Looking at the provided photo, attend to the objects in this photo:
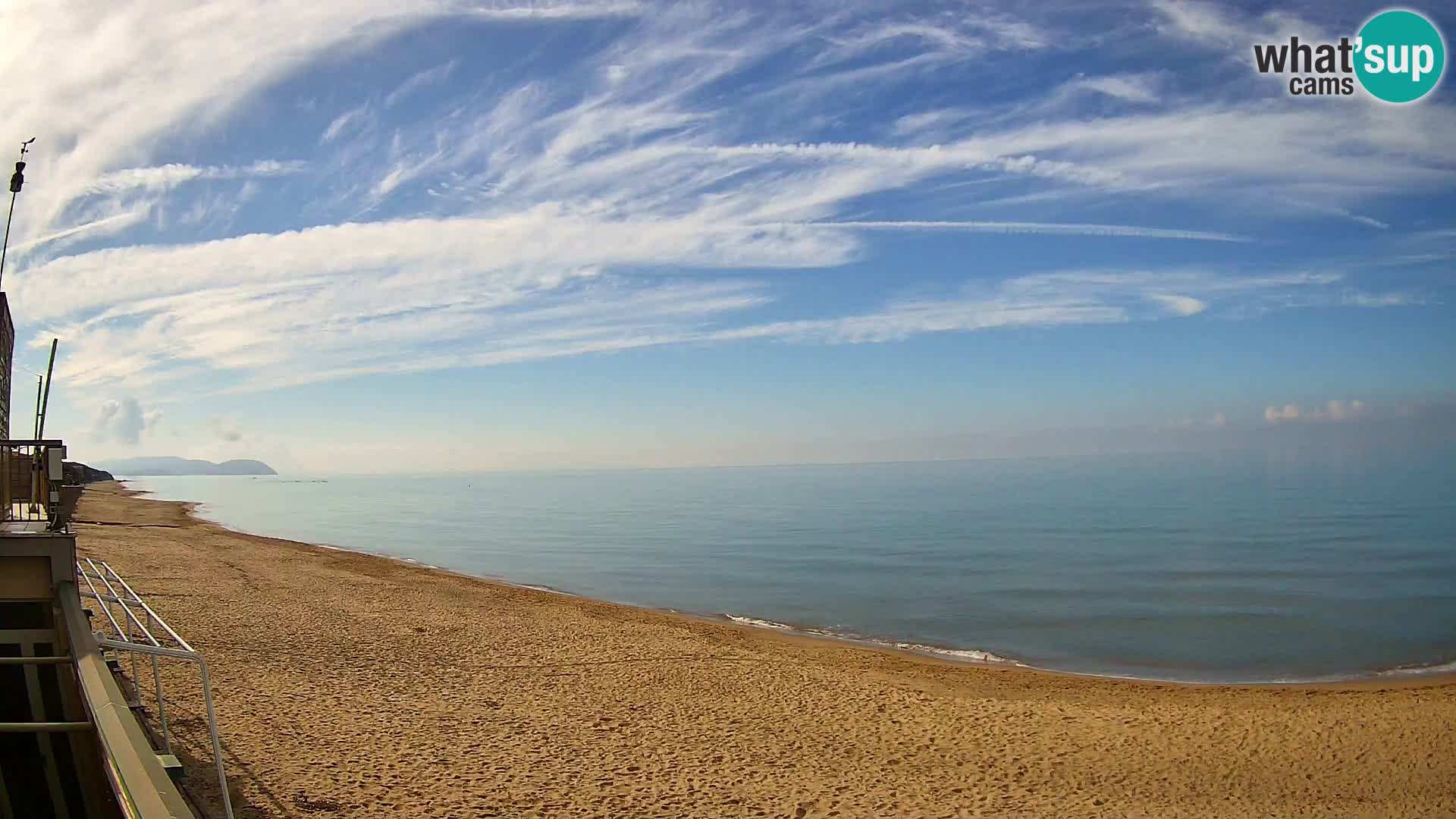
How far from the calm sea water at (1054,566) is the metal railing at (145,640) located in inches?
503

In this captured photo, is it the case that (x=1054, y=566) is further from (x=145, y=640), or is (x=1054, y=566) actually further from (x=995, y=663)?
(x=145, y=640)

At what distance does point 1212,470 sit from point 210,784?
410 ft

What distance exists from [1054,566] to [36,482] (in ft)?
91.3

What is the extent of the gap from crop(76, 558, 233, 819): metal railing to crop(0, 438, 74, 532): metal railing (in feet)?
2.65

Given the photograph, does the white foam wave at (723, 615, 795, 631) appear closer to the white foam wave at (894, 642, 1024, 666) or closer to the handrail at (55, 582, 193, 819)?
the white foam wave at (894, 642, 1024, 666)

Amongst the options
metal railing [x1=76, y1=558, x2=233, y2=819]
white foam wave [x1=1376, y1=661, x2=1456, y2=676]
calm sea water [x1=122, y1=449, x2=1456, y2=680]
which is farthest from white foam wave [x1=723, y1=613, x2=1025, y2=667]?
metal railing [x1=76, y1=558, x2=233, y2=819]

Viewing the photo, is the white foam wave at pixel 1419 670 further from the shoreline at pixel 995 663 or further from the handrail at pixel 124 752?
the handrail at pixel 124 752

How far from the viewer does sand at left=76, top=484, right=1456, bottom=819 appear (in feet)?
28.4

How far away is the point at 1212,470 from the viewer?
11262 cm

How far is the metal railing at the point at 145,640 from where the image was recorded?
5.27 m

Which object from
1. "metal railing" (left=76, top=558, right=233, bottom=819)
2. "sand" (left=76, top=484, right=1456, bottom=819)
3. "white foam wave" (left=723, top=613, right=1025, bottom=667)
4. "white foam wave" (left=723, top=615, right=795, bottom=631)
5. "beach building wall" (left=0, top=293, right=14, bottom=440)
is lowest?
"white foam wave" (left=723, top=615, right=795, bottom=631)

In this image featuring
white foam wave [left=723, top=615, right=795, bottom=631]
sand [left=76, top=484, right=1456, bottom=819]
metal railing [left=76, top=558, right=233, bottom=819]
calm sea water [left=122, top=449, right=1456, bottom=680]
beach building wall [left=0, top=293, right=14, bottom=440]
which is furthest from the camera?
white foam wave [left=723, top=615, right=795, bottom=631]

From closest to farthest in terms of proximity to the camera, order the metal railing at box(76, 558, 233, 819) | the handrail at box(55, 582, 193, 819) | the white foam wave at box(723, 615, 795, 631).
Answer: the handrail at box(55, 582, 193, 819)
the metal railing at box(76, 558, 233, 819)
the white foam wave at box(723, 615, 795, 631)

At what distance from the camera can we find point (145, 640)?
12266 mm
